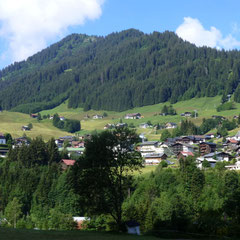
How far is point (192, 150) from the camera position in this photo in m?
138

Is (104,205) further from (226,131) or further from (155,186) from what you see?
(226,131)

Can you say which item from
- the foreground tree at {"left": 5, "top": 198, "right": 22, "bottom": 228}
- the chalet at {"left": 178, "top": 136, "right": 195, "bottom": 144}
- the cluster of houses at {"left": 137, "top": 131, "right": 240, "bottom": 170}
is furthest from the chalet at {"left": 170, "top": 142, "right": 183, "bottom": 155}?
the foreground tree at {"left": 5, "top": 198, "right": 22, "bottom": 228}

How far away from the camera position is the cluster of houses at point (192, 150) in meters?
112

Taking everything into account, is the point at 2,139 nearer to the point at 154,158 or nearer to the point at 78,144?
the point at 78,144

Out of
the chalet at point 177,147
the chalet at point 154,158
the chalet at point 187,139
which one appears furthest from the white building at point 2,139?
the chalet at point 187,139

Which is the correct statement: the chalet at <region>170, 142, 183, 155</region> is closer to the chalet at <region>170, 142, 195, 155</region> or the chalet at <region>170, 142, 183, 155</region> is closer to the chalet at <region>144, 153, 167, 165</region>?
the chalet at <region>170, 142, 195, 155</region>

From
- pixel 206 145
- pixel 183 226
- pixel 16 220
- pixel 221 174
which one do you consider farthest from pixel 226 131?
pixel 183 226

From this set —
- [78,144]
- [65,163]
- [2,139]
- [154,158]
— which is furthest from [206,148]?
[2,139]

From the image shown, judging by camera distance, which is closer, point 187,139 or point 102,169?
point 102,169

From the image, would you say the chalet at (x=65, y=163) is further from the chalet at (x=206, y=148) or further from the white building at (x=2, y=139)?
the white building at (x=2, y=139)

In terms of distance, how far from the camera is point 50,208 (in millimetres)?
91938

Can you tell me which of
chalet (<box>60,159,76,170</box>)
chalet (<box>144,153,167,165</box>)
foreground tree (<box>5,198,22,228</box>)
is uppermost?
chalet (<box>144,153,167,165</box>)

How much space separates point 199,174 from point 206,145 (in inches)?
2178

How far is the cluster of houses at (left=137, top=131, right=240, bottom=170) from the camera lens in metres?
112
